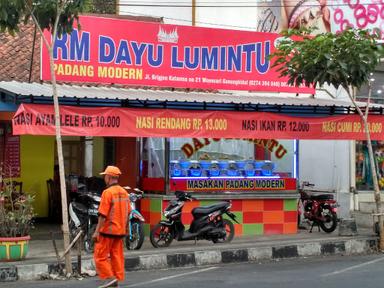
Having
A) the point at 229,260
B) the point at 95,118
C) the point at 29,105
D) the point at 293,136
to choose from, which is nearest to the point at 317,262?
the point at 229,260

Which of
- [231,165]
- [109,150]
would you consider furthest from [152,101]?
[109,150]

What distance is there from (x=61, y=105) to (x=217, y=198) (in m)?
4.09

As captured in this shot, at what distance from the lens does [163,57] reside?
47.0 ft

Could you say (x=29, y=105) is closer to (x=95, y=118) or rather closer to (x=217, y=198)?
(x=95, y=118)

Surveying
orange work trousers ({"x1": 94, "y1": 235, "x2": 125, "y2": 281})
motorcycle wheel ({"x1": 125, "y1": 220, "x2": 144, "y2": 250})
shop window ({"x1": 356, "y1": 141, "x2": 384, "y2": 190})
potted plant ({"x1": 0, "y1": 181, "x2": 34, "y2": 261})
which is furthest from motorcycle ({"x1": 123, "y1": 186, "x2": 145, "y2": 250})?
shop window ({"x1": 356, "y1": 141, "x2": 384, "y2": 190})

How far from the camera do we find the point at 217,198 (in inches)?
533

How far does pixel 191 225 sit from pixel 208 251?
44.5 inches

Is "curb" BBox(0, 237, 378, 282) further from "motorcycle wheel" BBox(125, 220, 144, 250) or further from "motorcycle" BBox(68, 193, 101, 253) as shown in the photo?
"motorcycle" BBox(68, 193, 101, 253)

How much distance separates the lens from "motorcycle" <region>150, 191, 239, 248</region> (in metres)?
12.0

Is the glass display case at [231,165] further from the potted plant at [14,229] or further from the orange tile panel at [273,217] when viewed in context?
the potted plant at [14,229]

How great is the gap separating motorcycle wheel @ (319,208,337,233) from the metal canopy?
2.32 m

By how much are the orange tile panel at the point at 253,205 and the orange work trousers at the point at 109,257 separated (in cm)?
601

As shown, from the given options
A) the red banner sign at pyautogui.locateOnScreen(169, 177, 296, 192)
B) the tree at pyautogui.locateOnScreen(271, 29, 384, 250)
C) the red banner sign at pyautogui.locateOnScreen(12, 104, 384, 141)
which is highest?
the tree at pyautogui.locateOnScreen(271, 29, 384, 250)

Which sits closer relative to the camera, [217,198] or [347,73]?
[347,73]
